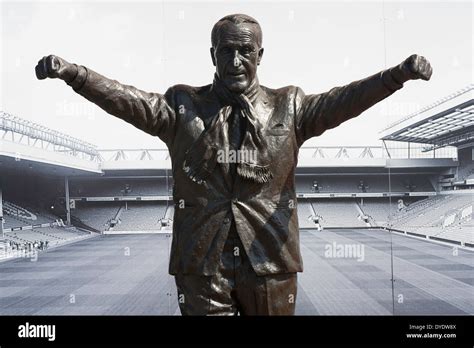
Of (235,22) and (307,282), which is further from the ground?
(235,22)

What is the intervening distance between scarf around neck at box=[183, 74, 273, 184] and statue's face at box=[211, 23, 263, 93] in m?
0.09

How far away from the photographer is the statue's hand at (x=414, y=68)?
6.02ft

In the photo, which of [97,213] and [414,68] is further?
[97,213]

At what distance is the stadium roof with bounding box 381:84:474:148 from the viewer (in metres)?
16.5

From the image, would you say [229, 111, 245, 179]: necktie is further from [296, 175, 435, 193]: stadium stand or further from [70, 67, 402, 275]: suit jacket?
[296, 175, 435, 193]: stadium stand

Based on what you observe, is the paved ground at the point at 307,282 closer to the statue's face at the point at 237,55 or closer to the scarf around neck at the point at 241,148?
the scarf around neck at the point at 241,148

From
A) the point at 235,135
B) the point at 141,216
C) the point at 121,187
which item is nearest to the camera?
the point at 235,135

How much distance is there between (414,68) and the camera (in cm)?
183

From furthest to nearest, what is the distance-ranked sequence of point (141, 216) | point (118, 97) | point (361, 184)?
point (361, 184) → point (141, 216) → point (118, 97)

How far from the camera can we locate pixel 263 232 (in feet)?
7.18

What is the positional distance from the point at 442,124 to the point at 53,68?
2214 cm

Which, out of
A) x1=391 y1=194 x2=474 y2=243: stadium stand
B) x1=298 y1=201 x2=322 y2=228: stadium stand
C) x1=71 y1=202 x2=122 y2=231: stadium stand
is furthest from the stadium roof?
x1=71 y1=202 x2=122 y2=231: stadium stand

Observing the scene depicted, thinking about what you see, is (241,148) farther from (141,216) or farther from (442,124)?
(141,216)

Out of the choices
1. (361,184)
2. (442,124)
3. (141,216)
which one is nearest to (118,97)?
(442,124)
